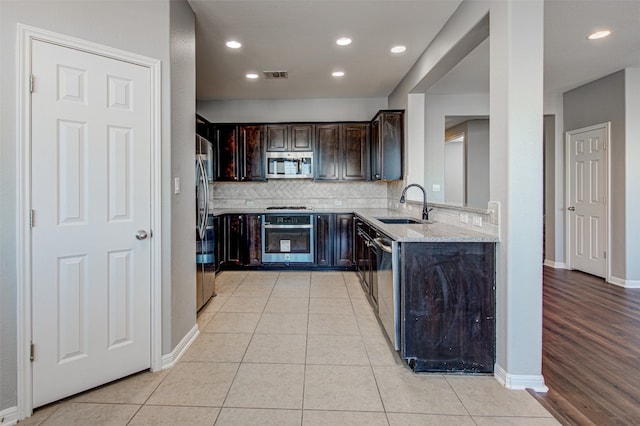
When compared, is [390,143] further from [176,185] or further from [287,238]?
[176,185]

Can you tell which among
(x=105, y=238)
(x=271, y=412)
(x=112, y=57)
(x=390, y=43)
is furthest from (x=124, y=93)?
(x=390, y=43)

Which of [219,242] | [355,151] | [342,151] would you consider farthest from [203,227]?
[355,151]

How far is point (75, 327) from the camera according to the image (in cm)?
195

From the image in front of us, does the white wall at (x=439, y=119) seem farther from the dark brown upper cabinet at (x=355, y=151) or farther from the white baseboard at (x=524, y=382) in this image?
the white baseboard at (x=524, y=382)

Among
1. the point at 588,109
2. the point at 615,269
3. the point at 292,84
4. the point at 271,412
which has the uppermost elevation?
the point at 292,84

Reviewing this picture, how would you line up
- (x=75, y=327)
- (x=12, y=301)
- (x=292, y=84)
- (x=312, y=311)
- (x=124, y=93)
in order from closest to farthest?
1. (x=12, y=301)
2. (x=75, y=327)
3. (x=124, y=93)
4. (x=312, y=311)
5. (x=292, y=84)

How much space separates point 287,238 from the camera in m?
5.00

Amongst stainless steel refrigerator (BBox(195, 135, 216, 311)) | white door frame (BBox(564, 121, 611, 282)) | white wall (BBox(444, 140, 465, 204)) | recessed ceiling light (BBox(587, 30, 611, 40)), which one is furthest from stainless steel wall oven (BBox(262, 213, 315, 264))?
white wall (BBox(444, 140, 465, 204))

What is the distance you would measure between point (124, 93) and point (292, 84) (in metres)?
3.01

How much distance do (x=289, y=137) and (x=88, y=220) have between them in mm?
3630

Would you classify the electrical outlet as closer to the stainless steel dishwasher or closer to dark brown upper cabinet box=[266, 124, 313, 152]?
the stainless steel dishwasher

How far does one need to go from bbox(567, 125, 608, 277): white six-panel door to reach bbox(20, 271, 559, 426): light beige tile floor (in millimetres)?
3871

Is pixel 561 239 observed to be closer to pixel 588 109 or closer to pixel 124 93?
pixel 588 109

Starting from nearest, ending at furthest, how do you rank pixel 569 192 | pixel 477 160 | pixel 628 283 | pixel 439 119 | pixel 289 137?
pixel 628 283
pixel 569 192
pixel 289 137
pixel 439 119
pixel 477 160
